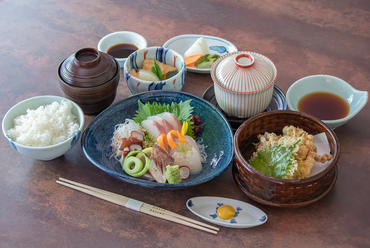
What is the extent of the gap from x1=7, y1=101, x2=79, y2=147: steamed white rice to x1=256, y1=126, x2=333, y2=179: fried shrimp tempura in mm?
950

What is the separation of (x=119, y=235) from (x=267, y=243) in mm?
626

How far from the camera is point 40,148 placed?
4.88 ft

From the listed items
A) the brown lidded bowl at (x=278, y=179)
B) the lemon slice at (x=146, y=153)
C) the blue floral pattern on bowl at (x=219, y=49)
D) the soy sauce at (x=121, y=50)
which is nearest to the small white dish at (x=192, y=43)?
the blue floral pattern on bowl at (x=219, y=49)

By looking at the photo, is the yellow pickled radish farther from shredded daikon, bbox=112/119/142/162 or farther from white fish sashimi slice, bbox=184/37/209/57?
white fish sashimi slice, bbox=184/37/209/57

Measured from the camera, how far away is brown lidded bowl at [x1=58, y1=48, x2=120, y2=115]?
170 centimetres

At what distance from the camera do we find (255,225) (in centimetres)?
137

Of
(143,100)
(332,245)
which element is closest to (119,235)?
(143,100)

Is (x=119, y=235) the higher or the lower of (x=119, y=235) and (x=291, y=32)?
the lower

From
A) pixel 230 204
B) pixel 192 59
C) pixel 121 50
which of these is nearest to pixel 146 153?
pixel 230 204

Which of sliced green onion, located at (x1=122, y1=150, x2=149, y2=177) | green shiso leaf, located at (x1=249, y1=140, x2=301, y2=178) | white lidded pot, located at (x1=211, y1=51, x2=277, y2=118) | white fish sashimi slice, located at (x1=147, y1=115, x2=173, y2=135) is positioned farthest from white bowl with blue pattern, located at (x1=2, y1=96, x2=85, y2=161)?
green shiso leaf, located at (x1=249, y1=140, x2=301, y2=178)

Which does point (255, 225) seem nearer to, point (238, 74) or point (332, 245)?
point (332, 245)

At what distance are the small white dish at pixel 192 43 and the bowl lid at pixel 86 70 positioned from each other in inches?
26.5

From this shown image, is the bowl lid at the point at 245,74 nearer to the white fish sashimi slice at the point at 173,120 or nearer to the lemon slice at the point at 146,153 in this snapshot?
the white fish sashimi slice at the point at 173,120

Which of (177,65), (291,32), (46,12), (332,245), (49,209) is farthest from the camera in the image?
(46,12)
